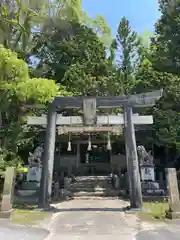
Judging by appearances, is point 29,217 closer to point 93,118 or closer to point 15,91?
point 93,118

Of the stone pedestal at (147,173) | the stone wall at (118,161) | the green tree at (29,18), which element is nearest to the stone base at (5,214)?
the stone pedestal at (147,173)

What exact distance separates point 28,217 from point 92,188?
22.9 feet

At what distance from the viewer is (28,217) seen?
7371 millimetres

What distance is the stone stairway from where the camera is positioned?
12.9 m

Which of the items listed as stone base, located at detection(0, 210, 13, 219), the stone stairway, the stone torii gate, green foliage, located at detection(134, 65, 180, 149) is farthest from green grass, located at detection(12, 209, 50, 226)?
green foliage, located at detection(134, 65, 180, 149)

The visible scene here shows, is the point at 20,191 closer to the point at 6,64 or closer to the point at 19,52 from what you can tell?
the point at 6,64

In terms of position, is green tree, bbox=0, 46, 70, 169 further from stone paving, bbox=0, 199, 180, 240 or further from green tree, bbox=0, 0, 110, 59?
stone paving, bbox=0, 199, 180, 240

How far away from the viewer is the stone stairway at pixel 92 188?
12.9 m

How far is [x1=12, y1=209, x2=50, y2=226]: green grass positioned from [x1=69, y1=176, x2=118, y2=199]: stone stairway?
4.88 metres

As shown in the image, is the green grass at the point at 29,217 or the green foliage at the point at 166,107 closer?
the green grass at the point at 29,217

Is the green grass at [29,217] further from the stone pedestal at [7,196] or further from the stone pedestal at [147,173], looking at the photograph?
the stone pedestal at [147,173]

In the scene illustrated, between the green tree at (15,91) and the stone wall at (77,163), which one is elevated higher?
the green tree at (15,91)

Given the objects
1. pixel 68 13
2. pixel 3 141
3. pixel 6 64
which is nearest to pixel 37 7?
pixel 68 13

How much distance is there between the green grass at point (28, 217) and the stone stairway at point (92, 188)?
488cm
